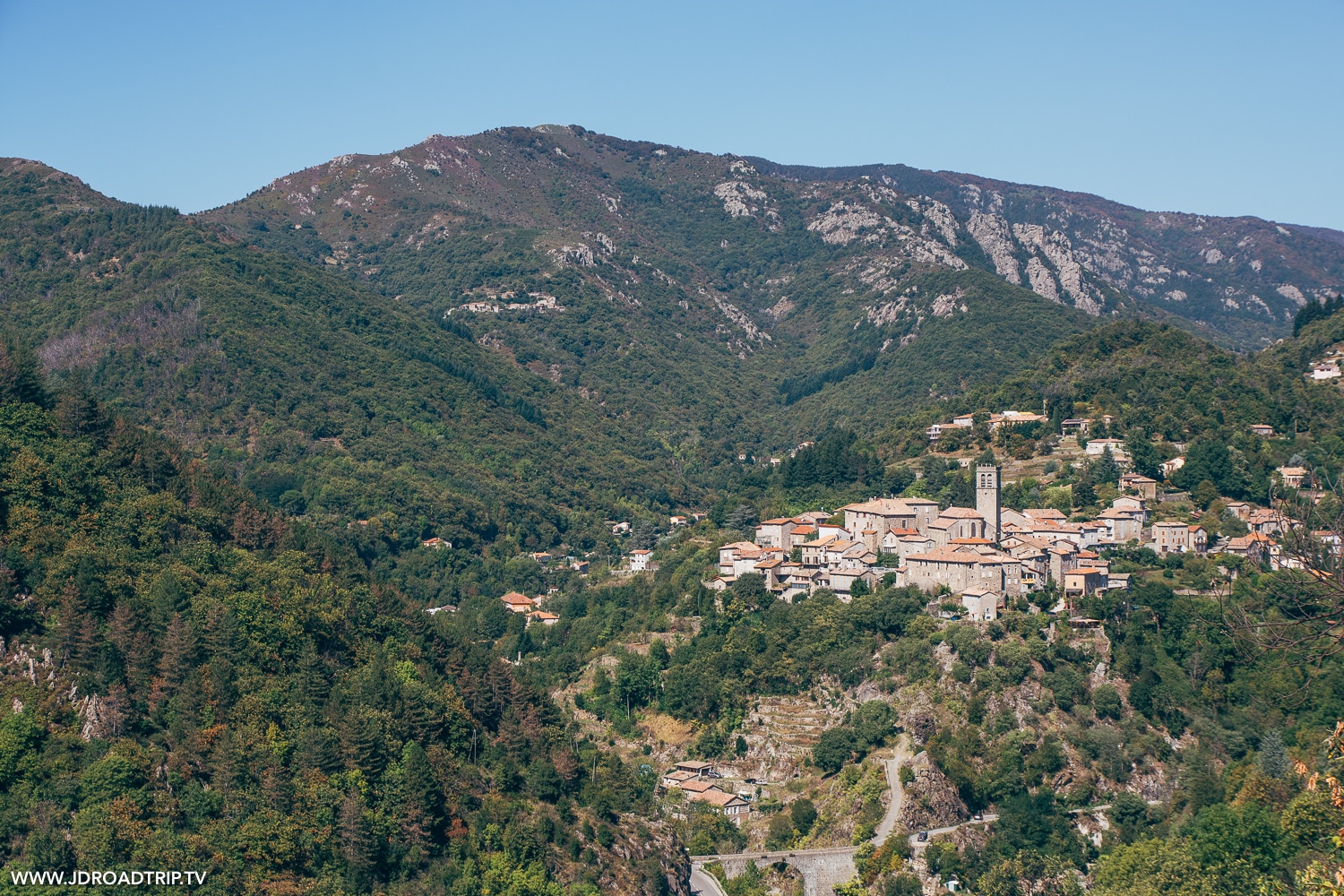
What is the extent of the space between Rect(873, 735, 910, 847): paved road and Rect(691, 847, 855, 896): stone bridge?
1.78m

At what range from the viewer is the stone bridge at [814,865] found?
63000 millimetres

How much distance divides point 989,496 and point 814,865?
2984 cm

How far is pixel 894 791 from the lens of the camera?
67312 millimetres

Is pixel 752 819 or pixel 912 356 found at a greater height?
pixel 912 356

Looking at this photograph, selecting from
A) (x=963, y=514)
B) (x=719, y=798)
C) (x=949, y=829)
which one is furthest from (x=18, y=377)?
(x=963, y=514)

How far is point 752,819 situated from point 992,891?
44.7ft

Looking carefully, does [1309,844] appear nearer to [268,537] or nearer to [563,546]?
[268,537]

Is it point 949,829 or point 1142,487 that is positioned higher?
point 1142,487

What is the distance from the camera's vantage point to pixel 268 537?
218ft

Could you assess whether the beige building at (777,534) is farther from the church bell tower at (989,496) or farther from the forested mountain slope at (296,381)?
the forested mountain slope at (296,381)

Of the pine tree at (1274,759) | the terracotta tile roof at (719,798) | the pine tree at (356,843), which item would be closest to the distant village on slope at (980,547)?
the pine tree at (1274,759)

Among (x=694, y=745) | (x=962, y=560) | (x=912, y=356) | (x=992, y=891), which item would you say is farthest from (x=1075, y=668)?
(x=912, y=356)

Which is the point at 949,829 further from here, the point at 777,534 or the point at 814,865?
the point at 777,534

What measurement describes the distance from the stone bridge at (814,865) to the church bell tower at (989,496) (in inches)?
1035
